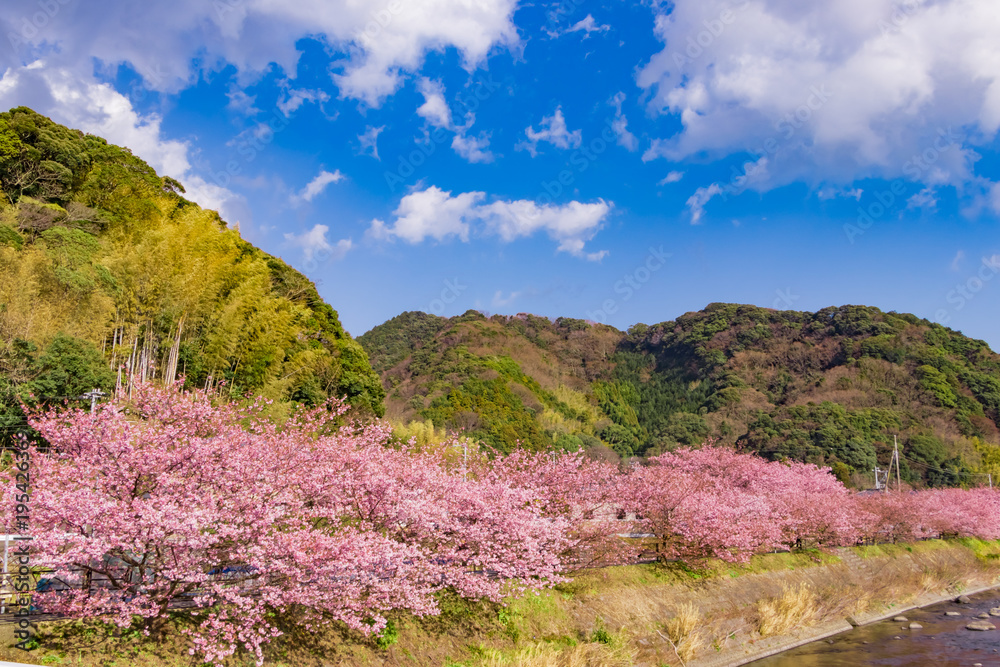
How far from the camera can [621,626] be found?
589 inches

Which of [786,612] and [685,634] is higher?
[685,634]

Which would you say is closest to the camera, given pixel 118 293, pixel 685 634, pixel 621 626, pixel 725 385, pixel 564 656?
pixel 564 656

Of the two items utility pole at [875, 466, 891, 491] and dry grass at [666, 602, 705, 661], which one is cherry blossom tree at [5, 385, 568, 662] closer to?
dry grass at [666, 602, 705, 661]

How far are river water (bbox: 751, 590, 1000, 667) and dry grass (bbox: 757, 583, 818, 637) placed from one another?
628 millimetres

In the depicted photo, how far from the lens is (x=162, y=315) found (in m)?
21.4

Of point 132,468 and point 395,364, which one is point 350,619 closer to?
point 132,468

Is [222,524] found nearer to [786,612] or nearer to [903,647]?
[786,612]

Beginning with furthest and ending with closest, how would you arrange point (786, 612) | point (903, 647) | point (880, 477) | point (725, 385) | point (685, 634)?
1. point (725, 385)
2. point (880, 477)
3. point (786, 612)
4. point (903, 647)
5. point (685, 634)

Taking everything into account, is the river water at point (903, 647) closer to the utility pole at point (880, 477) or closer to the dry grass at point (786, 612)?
the dry grass at point (786, 612)

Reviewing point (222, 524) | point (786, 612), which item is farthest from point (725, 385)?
point (222, 524)

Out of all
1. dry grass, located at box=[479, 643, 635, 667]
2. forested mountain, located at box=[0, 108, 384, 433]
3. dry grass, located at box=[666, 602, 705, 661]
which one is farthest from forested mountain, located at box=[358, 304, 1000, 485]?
dry grass, located at box=[479, 643, 635, 667]

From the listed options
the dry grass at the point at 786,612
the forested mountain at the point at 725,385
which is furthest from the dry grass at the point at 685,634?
the forested mountain at the point at 725,385

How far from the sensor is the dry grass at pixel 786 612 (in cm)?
1794

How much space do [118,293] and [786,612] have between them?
22.2 meters
